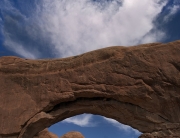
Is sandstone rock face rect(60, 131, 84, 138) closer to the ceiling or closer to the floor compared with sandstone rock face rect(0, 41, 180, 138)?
closer to the ceiling

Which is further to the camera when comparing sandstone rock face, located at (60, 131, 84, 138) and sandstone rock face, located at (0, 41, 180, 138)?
sandstone rock face, located at (60, 131, 84, 138)

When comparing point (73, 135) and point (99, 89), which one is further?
point (73, 135)

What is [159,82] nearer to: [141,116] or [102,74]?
[141,116]

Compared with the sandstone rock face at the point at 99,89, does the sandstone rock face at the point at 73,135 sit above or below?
above

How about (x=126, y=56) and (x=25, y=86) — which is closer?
(x=126, y=56)

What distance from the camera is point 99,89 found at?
909 centimetres

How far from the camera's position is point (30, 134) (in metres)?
9.91

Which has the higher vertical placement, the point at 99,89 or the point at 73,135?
the point at 73,135

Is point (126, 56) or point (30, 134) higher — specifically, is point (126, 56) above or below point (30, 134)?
above

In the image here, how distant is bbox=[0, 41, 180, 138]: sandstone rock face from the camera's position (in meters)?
8.44

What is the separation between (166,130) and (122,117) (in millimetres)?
1712

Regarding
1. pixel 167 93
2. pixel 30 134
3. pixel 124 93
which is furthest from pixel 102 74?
pixel 30 134

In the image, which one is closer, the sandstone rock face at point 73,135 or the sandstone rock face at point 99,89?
the sandstone rock face at point 99,89

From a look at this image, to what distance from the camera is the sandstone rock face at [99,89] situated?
8.44m
